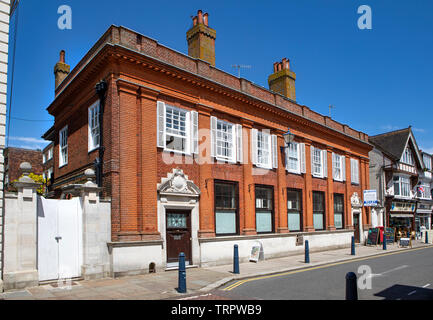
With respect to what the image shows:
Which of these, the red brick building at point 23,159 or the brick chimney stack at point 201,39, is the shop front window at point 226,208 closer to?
the brick chimney stack at point 201,39

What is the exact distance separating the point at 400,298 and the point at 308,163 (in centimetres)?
1402

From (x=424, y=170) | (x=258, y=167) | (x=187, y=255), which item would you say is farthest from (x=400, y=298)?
(x=424, y=170)

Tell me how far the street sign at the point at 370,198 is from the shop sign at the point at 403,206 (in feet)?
32.4

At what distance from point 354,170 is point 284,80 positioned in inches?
370

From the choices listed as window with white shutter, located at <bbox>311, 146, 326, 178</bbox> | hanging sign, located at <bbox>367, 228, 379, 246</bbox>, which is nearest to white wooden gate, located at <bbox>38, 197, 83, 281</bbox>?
window with white shutter, located at <bbox>311, 146, 326, 178</bbox>

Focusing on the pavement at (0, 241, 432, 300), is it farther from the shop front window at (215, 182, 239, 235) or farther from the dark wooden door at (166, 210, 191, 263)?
the shop front window at (215, 182, 239, 235)

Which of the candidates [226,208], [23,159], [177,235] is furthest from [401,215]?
[23,159]

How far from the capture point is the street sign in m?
26.7

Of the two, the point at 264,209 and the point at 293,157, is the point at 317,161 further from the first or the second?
the point at 264,209

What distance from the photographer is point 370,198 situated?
88.4 feet

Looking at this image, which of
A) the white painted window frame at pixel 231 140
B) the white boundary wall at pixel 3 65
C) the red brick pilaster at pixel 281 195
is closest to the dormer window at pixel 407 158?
the red brick pilaster at pixel 281 195

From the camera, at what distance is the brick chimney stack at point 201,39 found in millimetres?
18250

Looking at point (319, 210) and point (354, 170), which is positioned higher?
point (354, 170)
